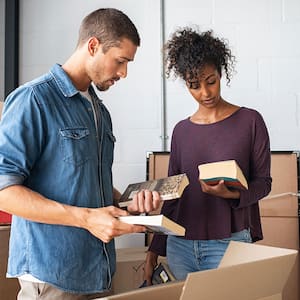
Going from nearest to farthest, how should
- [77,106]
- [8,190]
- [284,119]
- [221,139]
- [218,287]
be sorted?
[218,287] → [8,190] → [77,106] → [221,139] → [284,119]

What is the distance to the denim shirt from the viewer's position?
97cm

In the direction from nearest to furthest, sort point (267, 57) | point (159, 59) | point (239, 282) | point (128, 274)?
1. point (239, 282)
2. point (128, 274)
3. point (267, 57)
4. point (159, 59)

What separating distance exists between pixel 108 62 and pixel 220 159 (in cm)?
45

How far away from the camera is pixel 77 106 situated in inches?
43.4

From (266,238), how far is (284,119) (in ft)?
1.97

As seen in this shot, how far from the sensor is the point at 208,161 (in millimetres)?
1297

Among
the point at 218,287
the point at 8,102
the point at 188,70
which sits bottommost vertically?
the point at 218,287

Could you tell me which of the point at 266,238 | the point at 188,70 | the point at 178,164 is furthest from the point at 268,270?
the point at 266,238

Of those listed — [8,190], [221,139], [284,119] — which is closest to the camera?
[8,190]

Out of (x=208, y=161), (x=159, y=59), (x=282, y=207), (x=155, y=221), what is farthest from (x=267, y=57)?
(x=155, y=221)

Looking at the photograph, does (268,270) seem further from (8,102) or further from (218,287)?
(8,102)

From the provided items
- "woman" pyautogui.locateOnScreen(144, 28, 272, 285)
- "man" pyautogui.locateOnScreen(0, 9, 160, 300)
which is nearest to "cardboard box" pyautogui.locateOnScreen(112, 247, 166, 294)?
"woman" pyautogui.locateOnScreen(144, 28, 272, 285)

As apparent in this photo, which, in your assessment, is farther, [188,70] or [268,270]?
[188,70]

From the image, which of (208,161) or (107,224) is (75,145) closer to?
(107,224)
